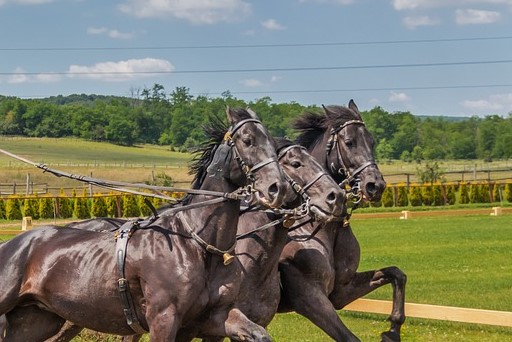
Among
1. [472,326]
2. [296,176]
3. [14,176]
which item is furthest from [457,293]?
[14,176]

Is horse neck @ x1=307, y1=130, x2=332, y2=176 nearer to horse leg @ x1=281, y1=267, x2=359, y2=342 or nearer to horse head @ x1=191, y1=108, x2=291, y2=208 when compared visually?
horse leg @ x1=281, y1=267, x2=359, y2=342

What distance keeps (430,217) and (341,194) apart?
3328cm

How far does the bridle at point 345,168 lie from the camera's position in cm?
866

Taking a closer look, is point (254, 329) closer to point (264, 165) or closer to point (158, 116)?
point (264, 165)

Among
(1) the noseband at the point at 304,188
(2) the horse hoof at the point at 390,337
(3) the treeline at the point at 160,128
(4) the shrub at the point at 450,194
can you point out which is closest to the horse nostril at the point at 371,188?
(1) the noseband at the point at 304,188

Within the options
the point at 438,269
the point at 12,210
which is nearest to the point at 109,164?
the point at 12,210

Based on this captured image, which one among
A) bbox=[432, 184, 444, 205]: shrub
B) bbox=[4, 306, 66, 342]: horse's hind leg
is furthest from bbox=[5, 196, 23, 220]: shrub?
bbox=[4, 306, 66, 342]: horse's hind leg

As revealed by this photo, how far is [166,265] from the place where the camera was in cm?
659

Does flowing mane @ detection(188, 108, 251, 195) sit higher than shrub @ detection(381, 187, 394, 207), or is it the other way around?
flowing mane @ detection(188, 108, 251, 195)

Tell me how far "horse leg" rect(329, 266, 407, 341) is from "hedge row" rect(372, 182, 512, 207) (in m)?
39.8

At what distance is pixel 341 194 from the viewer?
7.18 m

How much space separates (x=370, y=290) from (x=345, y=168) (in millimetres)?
1275

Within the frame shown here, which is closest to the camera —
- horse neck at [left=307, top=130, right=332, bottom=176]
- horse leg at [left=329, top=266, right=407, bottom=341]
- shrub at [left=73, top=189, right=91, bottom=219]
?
horse leg at [left=329, top=266, right=407, bottom=341]

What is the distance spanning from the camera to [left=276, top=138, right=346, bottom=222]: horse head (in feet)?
23.5
